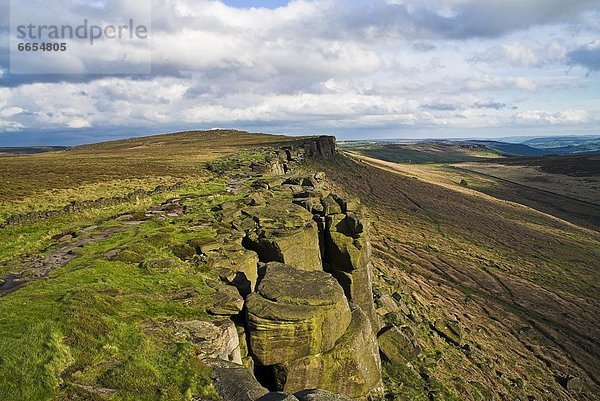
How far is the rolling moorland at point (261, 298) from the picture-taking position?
12.0m

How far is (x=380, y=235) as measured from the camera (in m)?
51.5

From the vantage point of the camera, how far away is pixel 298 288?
1662 cm

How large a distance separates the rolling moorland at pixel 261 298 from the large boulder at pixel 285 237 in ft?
0.39

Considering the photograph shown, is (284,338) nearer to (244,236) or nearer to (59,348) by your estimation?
(59,348)

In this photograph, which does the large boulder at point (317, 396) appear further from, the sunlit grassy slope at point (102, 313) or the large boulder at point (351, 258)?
the large boulder at point (351, 258)

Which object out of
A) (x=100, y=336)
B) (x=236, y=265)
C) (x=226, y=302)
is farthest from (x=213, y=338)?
(x=236, y=265)

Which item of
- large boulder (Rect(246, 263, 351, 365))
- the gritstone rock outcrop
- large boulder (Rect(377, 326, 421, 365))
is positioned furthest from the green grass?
large boulder (Rect(377, 326, 421, 365))

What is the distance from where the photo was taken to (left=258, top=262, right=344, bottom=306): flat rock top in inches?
624

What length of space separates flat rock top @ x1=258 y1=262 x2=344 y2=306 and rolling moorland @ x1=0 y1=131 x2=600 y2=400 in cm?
9

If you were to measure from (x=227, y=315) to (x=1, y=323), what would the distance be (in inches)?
285

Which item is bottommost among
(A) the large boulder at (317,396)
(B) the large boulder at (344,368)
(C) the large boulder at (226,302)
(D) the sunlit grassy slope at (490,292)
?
(D) the sunlit grassy slope at (490,292)

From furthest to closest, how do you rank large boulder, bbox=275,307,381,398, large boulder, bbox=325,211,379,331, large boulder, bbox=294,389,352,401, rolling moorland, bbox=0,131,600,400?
large boulder, bbox=325,211,379,331, large boulder, bbox=275,307,381,398, rolling moorland, bbox=0,131,600,400, large boulder, bbox=294,389,352,401

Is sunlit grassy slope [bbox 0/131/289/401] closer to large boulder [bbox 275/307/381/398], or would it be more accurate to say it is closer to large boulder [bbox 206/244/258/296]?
large boulder [bbox 206/244/258/296]

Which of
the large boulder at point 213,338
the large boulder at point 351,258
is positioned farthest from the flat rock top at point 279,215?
the large boulder at point 213,338
